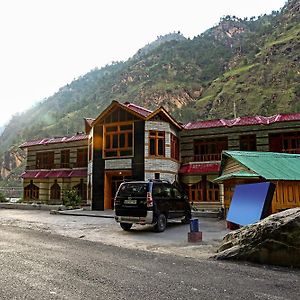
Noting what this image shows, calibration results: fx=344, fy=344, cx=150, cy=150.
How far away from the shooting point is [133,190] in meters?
13.3

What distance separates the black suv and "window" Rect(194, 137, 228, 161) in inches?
552

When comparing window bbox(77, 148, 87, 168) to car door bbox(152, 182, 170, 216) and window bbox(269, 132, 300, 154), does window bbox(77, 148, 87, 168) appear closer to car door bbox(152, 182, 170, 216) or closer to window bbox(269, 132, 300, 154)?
window bbox(269, 132, 300, 154)

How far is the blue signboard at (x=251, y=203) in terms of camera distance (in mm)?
11102

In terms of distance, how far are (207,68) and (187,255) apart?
94715mm

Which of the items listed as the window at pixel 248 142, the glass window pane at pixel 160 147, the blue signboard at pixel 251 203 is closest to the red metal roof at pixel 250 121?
the window at pixel 248 142

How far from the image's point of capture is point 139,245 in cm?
1032

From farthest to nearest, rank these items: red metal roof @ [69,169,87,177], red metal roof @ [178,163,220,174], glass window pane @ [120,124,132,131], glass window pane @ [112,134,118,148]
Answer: red metal roof @ [69,169,87,177] < red metal roof @ [178,163,220,174] < glass window pane @ [112,134,118,148] < glass window pane @ [120,124,132,131]

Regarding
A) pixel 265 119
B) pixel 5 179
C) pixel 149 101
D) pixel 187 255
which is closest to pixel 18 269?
pixel 187 255

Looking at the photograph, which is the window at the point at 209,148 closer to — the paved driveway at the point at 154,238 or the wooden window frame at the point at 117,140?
the wooden window frame at the point at 117,140

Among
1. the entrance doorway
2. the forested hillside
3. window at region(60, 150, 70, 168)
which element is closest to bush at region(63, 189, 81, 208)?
the entrance doorway

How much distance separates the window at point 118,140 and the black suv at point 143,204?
11.8m

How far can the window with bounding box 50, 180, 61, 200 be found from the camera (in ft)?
109

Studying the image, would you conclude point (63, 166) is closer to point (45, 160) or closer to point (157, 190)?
point (45, 160)

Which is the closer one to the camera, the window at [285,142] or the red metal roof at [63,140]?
the window at [285,142]
